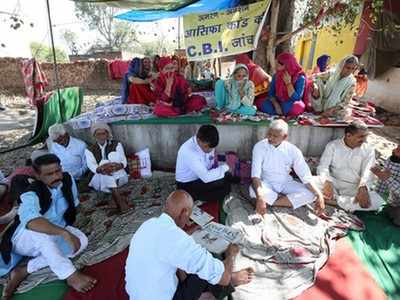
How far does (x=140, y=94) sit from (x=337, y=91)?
2843mm

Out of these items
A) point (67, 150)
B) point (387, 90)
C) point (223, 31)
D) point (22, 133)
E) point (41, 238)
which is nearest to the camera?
point (41, 238)

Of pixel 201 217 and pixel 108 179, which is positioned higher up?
pixel 108 179

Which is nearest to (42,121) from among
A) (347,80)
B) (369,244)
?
(347,80)

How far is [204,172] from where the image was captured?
300 centimetres

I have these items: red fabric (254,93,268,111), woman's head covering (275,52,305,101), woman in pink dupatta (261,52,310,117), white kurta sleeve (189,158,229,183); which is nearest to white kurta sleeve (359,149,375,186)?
woman in pink dupatta (261,52,310,117)

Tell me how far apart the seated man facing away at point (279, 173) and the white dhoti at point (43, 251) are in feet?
5.66

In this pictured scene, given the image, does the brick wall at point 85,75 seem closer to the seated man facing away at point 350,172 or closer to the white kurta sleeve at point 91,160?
the white kurta sleeve at point 91,160

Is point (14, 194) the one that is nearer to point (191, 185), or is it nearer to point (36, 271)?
point (36, 271)

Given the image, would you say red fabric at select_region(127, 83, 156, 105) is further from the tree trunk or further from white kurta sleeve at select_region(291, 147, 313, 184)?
white kurta sleeve at select_region(291, 147, 313, 184)

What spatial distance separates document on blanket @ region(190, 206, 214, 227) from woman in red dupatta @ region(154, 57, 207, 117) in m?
1.60

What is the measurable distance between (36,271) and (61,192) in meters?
0.62

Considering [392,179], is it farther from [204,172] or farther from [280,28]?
[280,28]

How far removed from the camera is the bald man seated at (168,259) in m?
1.50

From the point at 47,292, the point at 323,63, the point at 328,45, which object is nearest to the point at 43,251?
the point at 47,292
